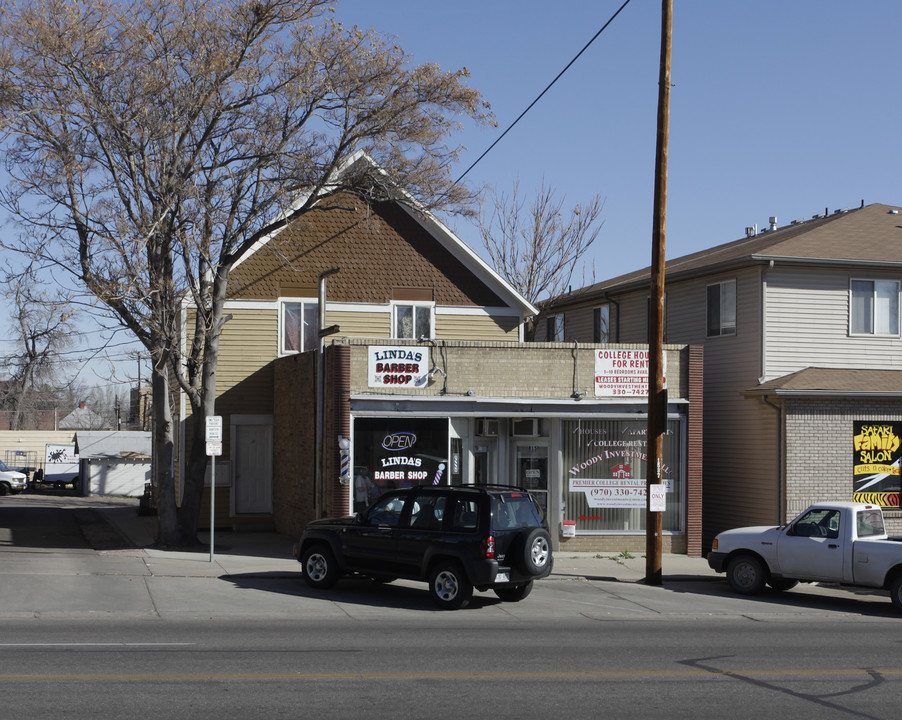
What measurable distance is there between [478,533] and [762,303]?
36.8ft

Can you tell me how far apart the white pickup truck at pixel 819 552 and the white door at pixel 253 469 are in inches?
498

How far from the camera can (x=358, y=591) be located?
51.7 ft

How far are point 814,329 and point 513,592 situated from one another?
11186mm

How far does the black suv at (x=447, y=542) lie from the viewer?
14.0m

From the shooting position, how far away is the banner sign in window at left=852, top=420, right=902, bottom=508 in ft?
71.4

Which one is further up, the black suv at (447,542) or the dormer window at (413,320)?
the dormer window at (413,320)

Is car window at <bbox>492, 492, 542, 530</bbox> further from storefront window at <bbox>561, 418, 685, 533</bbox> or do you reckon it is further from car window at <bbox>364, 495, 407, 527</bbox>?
storefront window at <bbox>561, 418, 685, 533</bbox>

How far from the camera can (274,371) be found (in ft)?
83.0

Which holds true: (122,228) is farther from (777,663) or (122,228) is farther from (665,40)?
(777,663)

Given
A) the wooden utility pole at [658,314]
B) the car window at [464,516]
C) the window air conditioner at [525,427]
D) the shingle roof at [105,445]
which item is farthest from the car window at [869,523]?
the shingle roof at [105,445]

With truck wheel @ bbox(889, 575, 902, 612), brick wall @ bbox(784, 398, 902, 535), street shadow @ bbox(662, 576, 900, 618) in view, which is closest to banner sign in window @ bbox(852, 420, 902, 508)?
brick wall @ bbox(784, 398, 902, 535)

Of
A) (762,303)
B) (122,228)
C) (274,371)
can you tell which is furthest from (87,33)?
(762,303)

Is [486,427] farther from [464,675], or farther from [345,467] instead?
[464,675]

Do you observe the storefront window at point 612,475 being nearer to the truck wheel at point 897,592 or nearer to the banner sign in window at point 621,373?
the banner sign in window at point 621,373
